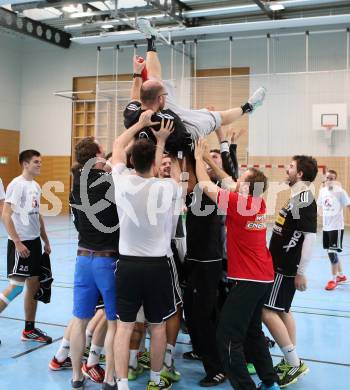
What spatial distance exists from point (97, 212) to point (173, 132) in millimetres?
914

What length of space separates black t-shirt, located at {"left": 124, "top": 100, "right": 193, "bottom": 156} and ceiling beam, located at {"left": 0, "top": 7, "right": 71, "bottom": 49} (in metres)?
14.6

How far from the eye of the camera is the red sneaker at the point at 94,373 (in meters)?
4.18

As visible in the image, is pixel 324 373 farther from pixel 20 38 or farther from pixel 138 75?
pixel 20 38

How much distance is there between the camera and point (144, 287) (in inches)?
143

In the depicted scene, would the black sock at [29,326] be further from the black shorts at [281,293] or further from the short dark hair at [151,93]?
the short dark hair at [151,93]

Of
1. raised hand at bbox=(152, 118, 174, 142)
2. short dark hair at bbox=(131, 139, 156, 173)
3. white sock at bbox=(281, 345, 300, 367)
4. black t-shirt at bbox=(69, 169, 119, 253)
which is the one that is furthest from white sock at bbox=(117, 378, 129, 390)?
raised hand at bbox=(152, 118, 174, 142)

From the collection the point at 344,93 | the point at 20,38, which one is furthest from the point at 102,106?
the point at 344,93

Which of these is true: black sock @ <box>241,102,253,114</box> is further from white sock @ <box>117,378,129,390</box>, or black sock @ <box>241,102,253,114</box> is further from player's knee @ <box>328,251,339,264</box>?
player's knee @ <box>328,251,339,264</box>

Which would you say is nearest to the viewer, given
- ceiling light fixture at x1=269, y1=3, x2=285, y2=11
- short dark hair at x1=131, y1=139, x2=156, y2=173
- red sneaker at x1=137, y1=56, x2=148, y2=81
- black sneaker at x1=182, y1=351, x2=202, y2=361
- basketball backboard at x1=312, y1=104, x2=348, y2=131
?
short dark hair at x1=131, y1=139, x2=156, y2=173

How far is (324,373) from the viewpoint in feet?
14.4

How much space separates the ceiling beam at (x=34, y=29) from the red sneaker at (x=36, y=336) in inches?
565

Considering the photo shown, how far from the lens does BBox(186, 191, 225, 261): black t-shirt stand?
169 inches

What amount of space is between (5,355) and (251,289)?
2.62 meters

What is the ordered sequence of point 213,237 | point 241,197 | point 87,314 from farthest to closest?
point 213,237
point 87,314
point 241,197
